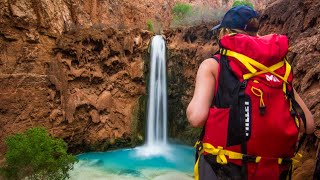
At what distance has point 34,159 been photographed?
23.3ft

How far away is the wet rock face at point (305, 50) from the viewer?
3664 millimetres

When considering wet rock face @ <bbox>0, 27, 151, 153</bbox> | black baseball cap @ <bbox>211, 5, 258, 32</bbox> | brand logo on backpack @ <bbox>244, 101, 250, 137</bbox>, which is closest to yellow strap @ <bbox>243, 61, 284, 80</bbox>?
brand logo on backpack @ <bbox>244, 101, 250, 137</bbox>

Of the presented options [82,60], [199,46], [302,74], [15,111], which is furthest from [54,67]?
[302,74]

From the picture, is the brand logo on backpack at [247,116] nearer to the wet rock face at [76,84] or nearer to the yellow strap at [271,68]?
the yellow strap at [271,68]

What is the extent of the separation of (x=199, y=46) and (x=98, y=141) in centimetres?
676

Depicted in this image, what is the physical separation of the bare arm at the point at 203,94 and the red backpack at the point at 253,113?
0.04 metres

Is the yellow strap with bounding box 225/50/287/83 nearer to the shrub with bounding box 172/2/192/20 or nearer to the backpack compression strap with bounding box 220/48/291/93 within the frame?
the backpack compression strap with bounding box 220/48/291/93

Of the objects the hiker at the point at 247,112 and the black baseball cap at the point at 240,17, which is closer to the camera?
the hiker at the point at 247,112

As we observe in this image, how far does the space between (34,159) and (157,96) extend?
7872 mm

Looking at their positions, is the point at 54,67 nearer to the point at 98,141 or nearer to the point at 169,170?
the point at 98,141

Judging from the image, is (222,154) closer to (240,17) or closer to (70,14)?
(240,17)

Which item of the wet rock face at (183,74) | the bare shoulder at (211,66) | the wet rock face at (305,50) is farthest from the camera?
the wet rock face at (183,74)

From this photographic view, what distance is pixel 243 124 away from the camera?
62.0 inches

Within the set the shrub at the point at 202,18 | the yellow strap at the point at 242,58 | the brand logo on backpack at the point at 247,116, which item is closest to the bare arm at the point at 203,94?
the yellow strap at the point at 242,58
